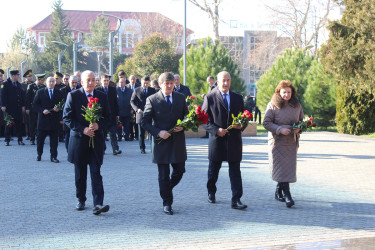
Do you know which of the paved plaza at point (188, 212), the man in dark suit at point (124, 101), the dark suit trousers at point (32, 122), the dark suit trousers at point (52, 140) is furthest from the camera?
the man in dark suit at point (124, 101)

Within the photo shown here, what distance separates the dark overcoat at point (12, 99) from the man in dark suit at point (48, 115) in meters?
4.32

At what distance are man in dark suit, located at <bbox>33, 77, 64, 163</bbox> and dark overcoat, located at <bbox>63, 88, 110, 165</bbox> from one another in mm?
5967

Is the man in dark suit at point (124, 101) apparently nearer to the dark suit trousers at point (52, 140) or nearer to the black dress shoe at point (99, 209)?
the dark suit trousers at point (52, 140)

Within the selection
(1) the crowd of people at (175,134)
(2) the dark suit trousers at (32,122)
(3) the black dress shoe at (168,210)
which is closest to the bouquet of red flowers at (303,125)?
(1) the crowd of people at (175,134)

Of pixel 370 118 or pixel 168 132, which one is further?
pixel 370 118

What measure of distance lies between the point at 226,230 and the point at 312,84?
21405mm

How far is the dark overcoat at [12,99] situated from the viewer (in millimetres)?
18406

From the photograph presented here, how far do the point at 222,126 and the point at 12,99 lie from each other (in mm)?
11696

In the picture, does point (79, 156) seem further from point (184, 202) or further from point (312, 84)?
point (312, 84)

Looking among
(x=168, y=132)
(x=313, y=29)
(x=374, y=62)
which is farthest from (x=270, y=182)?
(x=313, y=29)

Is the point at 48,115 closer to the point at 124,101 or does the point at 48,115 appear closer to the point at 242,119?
the point at 124,101

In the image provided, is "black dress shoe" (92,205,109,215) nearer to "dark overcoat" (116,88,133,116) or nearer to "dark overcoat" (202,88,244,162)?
"dark overcoat" (202,88,244,162)

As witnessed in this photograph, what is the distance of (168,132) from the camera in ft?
26.2

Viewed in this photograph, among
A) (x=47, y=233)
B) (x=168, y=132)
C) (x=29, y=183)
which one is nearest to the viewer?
(x=47, y=233)
